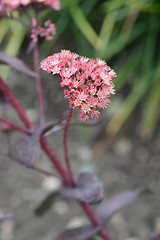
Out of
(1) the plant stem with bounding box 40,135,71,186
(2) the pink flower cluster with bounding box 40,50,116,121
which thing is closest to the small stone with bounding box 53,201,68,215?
(1) the plant stem with bounding box 40,135,71,186

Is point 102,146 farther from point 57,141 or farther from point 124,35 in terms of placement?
point 124,35

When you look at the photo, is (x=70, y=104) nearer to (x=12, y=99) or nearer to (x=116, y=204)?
(x=12, y=99)

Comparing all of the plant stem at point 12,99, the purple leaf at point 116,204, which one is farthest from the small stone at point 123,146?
the plant stem at point 12,99

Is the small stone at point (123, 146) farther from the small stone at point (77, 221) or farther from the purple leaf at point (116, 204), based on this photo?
the purple leaf at point (116, 204)

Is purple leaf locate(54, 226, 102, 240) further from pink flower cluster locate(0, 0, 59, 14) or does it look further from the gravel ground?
pink flower cluster locate(0, 0, 59, 14)

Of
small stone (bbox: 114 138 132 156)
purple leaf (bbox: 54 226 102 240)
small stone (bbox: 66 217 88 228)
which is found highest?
small stone (bbox: 114 138 132 156)

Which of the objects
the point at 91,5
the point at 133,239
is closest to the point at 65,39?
the point at 91,5
